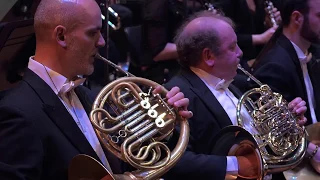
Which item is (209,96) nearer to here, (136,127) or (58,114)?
(136,127)

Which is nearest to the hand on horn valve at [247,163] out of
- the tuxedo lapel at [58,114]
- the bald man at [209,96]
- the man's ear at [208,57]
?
the bald man at [209,96]

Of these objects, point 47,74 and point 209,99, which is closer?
point 47,74

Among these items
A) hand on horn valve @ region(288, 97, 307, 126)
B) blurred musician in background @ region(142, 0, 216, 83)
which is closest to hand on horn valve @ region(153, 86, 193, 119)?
hand on horn valve @ region(288, 97, 307, 126)

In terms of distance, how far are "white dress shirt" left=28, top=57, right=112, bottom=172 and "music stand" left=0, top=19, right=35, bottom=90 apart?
1.21 ft

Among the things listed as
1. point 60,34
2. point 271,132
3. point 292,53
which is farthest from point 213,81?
point 60,34

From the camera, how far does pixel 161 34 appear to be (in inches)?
132

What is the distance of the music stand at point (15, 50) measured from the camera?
2045 millimetres

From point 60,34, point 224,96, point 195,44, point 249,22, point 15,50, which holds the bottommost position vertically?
point 249,22

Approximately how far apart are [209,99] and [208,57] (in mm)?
209

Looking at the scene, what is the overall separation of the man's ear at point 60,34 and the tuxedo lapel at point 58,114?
5.3 inches

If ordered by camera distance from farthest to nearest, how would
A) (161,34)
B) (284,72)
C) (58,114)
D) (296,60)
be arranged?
1. (161,34)
2. (296,60)
3. (284,72)
4. (58,114)

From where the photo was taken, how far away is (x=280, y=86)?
2670mm

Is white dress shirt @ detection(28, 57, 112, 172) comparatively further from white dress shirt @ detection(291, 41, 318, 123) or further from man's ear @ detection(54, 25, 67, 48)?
white dress shirt @ detection(291, 41, 318, 123)

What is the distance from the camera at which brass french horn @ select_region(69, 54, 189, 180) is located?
158cm
